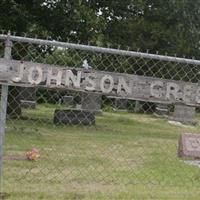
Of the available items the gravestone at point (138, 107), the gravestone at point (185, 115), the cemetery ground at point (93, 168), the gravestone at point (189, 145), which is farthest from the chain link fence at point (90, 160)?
the gravestone at point (138, 107)

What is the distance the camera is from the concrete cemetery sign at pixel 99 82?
261 inches

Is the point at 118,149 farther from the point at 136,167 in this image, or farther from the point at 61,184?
the point at 61,184

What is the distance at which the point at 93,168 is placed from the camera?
10.8 m

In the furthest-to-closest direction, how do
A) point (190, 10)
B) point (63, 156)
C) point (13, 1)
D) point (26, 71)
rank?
point (190, 10) → point (13, 1) → point (63, 156) → point (26, 71)

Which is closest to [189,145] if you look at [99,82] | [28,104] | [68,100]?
[99,82]

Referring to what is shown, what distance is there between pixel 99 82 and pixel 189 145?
1.31m

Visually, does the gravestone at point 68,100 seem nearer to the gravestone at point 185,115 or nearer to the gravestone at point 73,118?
the gravestone at point 185,115

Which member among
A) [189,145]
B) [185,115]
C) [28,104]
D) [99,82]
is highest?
[99,82]

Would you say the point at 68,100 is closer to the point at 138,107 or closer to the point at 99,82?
the point at 138,107

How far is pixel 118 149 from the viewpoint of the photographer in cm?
1433

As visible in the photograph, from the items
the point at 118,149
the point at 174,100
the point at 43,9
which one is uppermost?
the point at 43,9

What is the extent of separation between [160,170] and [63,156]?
2.12 m

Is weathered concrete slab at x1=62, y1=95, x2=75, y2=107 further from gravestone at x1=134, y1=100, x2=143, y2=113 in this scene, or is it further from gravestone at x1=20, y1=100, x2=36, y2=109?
gravestone at x1=20, y1=100, x2=36, y2=109

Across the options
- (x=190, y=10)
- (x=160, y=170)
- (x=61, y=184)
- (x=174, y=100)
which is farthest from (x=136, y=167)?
(x=190, y=10)
